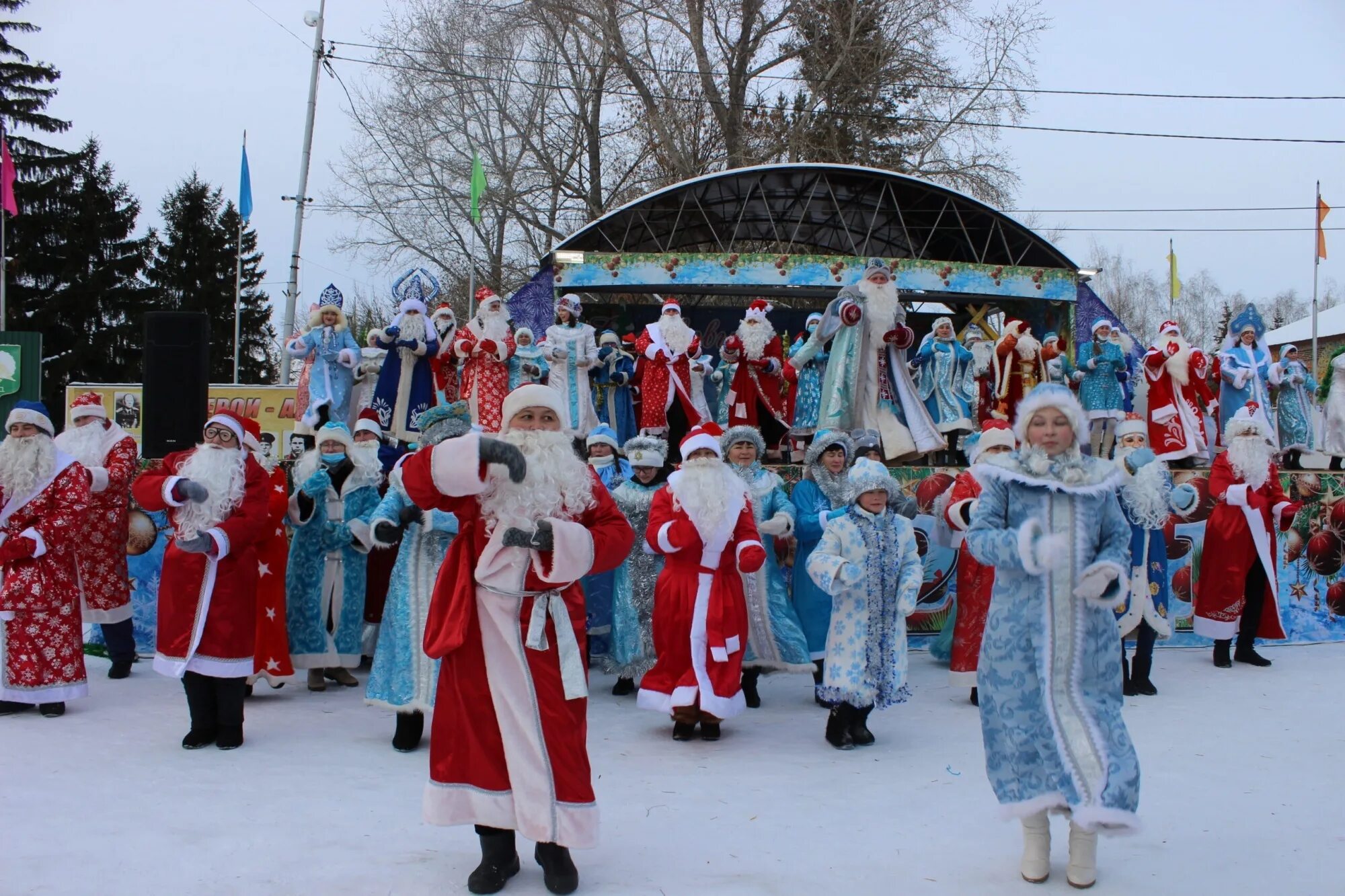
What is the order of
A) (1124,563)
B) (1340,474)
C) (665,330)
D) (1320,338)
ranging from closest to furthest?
(1124,563), (1340,474), (665,330), (1320,338)

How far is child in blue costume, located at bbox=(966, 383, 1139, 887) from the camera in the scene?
11.8ft

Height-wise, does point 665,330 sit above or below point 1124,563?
above

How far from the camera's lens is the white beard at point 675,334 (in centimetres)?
1123

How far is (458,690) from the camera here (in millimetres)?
3557

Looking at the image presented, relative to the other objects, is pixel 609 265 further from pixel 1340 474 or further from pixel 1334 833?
pixel 1334 833

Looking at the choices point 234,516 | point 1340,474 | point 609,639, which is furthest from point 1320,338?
point 234,516

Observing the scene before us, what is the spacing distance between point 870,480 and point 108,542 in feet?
16.3

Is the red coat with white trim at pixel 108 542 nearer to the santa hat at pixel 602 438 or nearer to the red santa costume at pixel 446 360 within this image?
the santa hat at pixel 602 438

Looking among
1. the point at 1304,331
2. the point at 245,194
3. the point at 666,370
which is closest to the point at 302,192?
the point at 245,194

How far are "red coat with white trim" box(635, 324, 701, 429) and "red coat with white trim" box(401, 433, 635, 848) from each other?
295 inches

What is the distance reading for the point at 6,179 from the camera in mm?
18078

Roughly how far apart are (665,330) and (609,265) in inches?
51.7

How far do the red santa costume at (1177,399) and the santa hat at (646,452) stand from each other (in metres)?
6.85

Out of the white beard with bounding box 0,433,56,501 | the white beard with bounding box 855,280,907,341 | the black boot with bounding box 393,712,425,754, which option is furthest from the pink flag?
the black boot with bounding box 393,712,425,754
